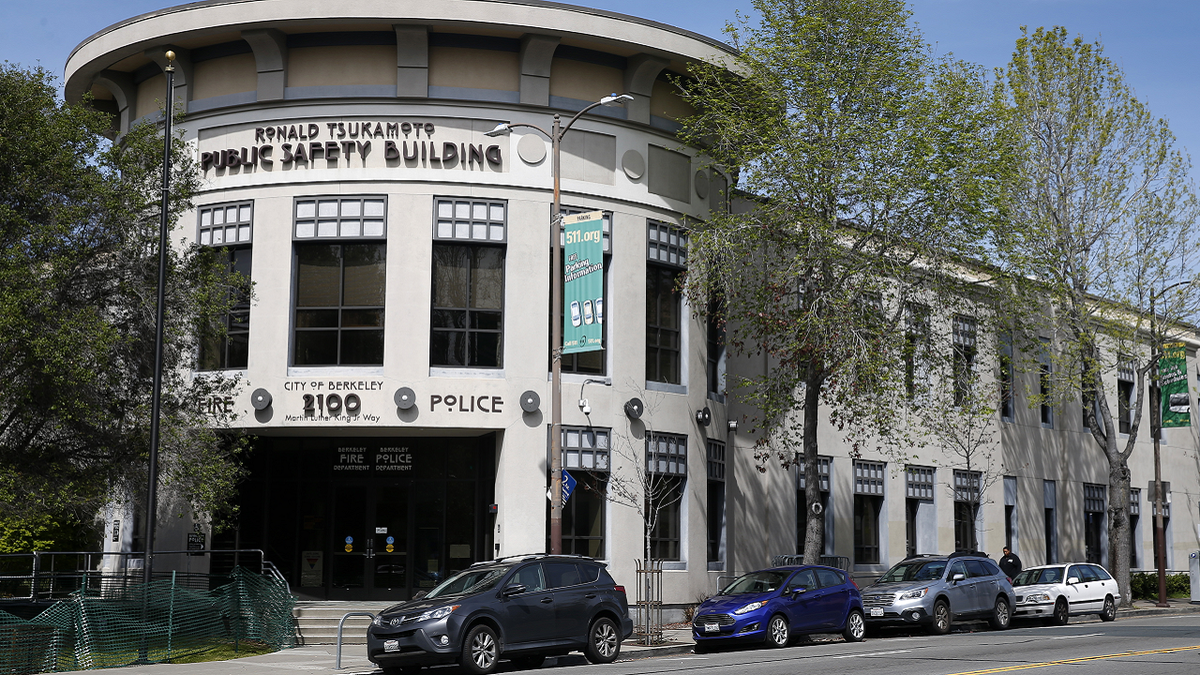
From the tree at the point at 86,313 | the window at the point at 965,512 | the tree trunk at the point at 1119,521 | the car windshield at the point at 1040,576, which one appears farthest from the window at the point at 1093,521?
the tree at the point at 86,313

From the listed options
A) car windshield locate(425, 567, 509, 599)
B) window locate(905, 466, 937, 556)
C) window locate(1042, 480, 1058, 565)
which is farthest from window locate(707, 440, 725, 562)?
window locate(1042, 480, 1058, 565)

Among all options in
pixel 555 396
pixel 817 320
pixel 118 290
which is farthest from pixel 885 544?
pixel 118 290

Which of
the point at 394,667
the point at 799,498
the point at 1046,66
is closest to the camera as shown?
the point at 394,667

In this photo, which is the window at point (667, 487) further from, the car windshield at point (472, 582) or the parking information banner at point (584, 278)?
the car windshield at point (472, 582)

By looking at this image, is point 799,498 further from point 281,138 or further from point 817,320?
point 281,138

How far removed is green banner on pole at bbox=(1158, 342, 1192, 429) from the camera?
37.8 meters

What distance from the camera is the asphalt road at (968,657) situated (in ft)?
52.8

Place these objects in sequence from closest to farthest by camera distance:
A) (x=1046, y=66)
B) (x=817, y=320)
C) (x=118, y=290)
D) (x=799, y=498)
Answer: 1. (x=118, y=290)
2. (x=817, y=320)
3. (x=799, y=498)
4. (x=1046, y=66)

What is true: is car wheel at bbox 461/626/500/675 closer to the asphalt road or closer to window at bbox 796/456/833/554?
the asphalt road

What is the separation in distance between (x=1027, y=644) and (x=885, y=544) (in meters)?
14.6

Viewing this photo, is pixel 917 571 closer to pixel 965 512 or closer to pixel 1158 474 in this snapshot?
pixel 965 512

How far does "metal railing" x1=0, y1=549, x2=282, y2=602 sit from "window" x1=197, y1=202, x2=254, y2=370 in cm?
420

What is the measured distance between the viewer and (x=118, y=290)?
20.9 m

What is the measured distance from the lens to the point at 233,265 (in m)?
26.2
